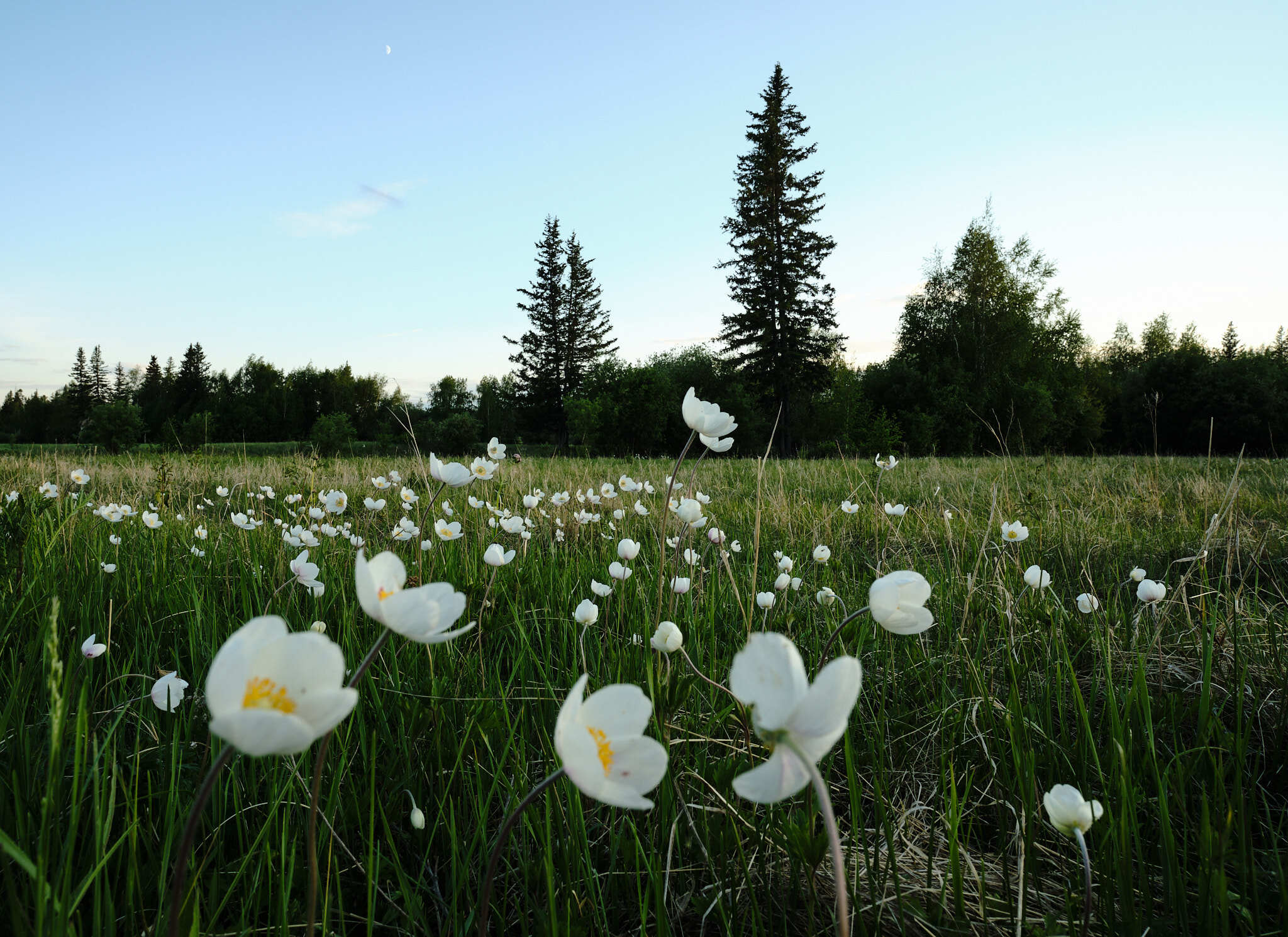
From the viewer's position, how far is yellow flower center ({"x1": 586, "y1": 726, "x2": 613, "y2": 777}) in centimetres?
71

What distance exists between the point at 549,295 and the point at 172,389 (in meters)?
→ 61.4

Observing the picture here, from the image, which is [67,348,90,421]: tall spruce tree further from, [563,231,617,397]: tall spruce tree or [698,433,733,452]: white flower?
[698,433,733,452]: white flower

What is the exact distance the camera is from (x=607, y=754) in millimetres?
716

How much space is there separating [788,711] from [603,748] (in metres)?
0.25

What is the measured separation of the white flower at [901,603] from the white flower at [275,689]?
75 cm

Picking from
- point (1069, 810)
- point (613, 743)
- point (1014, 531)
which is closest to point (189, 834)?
point (613, 743)

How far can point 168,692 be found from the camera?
132 centimetres

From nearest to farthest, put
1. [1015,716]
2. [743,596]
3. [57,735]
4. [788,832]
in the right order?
[57,735], [788,832], [1015,716], [743,596]

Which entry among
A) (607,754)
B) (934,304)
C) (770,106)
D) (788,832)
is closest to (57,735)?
(607,754)

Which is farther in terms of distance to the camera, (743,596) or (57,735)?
(743,596)

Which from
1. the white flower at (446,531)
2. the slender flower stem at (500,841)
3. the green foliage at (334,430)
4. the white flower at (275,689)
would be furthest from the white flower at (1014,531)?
the green foliage at (334,430)

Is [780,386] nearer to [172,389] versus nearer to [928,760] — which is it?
[928,760]

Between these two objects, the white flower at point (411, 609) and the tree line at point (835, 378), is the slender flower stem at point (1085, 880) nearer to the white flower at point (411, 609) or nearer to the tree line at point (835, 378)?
the white flower at point (411, 609)

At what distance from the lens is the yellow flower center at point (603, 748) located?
28.1 inches
